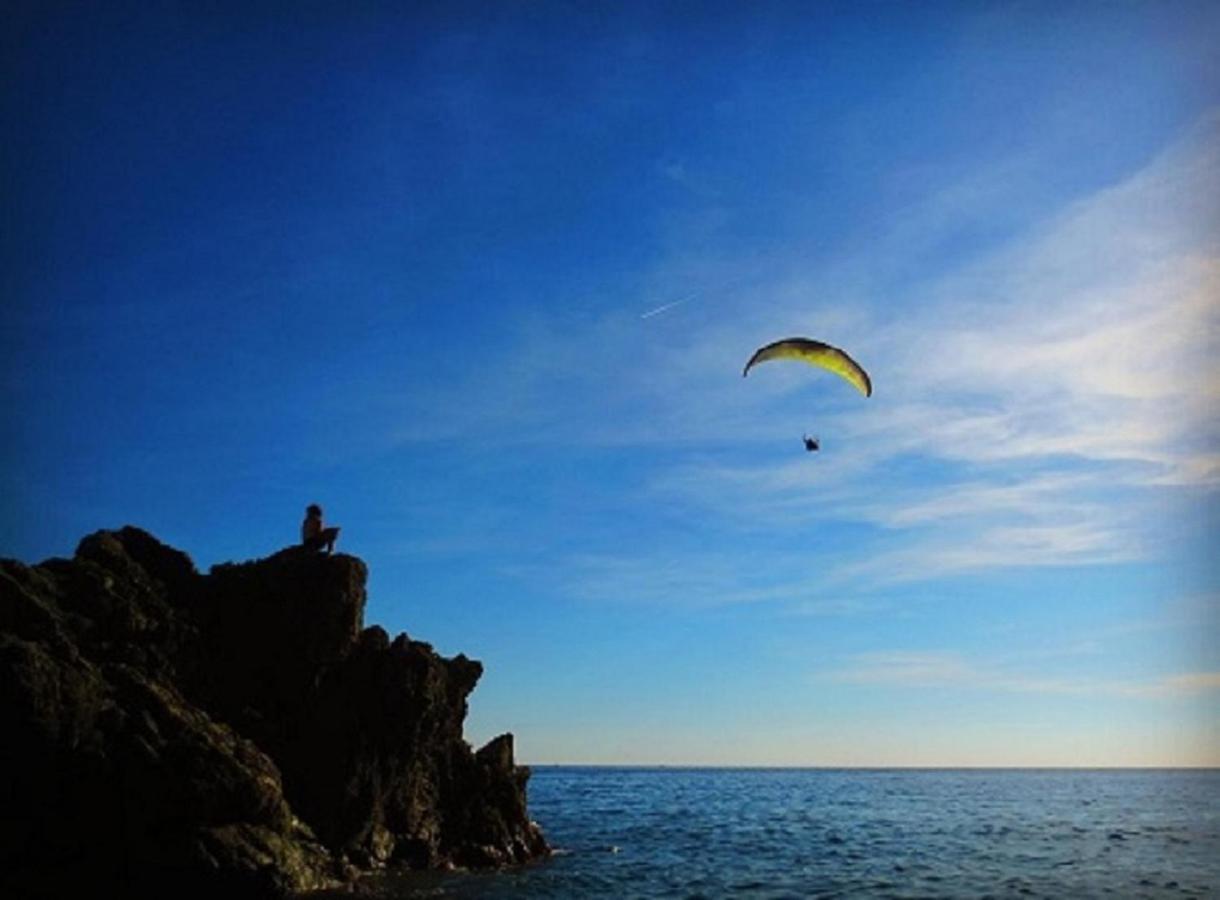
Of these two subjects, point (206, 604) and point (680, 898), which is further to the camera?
point (206, 604)

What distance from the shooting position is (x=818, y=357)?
97.2ft

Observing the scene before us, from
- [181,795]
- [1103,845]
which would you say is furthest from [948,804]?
[181,795]

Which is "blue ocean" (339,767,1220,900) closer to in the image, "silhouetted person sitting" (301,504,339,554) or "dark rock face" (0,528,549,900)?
"dark rock face" (0,528,549,900)

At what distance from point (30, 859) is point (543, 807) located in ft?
234

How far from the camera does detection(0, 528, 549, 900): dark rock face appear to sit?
76.5 ft

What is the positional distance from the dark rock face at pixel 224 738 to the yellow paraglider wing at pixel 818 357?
652 inches

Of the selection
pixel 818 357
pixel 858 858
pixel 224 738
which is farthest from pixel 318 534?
pixel 858 858

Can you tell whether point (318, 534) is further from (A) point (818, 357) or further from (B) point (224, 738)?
(A) point (818, 357)

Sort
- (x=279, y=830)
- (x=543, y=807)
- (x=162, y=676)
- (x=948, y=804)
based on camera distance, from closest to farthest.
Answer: (x=279, y=830) → (x=162, y=676) → (x=543, y=807) → (x=948, y=804)

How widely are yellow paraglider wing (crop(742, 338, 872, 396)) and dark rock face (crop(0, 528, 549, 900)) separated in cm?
1655

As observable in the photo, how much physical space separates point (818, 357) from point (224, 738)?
20.7 m

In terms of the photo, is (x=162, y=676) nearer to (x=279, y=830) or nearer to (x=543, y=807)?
(x=279, y=830)

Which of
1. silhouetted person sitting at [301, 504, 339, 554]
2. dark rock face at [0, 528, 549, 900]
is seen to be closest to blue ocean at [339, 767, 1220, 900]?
dark rock face at [0, 528, 549, 900]

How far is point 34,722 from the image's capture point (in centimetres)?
2289
